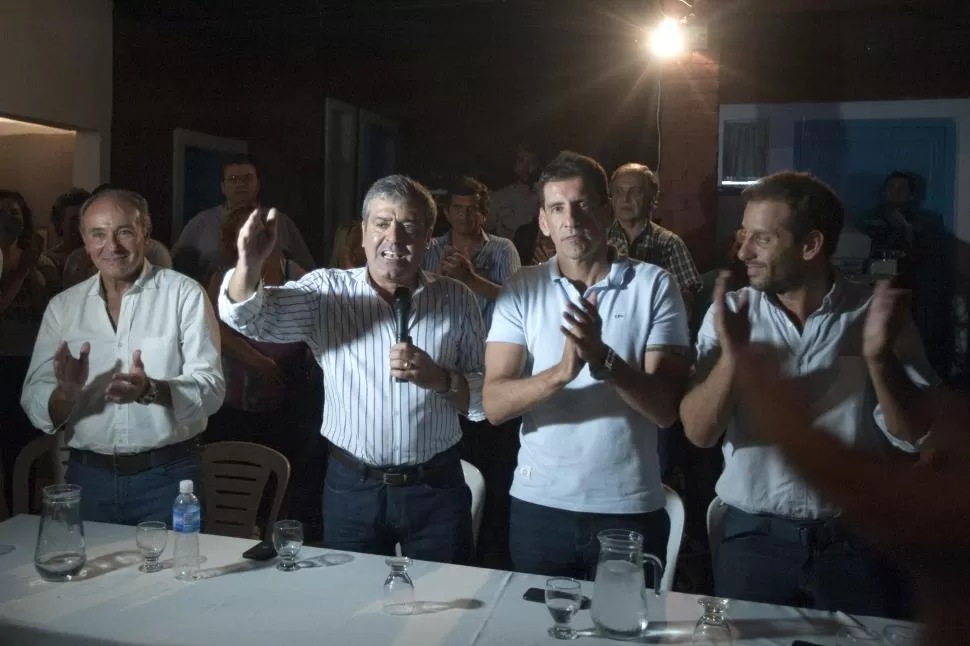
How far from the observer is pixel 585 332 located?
194 cm

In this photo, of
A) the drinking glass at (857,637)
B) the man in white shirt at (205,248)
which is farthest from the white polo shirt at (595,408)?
the man in white shirt at (205,248)

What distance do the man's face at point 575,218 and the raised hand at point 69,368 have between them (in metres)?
1.36

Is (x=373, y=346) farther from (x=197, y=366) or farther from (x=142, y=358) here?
(x=142, y=358)

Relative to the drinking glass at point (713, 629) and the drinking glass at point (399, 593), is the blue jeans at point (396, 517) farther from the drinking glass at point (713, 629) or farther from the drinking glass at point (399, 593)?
the drinking glass at point (713, 629)

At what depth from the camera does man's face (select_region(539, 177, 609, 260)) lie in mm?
2203

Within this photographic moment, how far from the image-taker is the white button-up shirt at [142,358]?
253cm

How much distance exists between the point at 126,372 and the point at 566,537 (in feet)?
4.75

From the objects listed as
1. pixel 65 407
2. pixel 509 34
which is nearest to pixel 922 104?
pixel 509 34

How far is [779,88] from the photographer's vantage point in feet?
17.5

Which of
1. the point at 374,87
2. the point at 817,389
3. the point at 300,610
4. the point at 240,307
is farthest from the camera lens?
the point at 374,87

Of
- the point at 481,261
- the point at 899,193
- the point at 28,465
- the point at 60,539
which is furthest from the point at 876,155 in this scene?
the point at 60,539

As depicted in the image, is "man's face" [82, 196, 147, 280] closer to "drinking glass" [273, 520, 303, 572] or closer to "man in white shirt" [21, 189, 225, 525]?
"man in white shirt" [21, 189, 225, 525]

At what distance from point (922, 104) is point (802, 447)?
4316 mm

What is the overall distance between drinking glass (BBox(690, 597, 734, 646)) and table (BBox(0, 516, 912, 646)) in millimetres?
36
